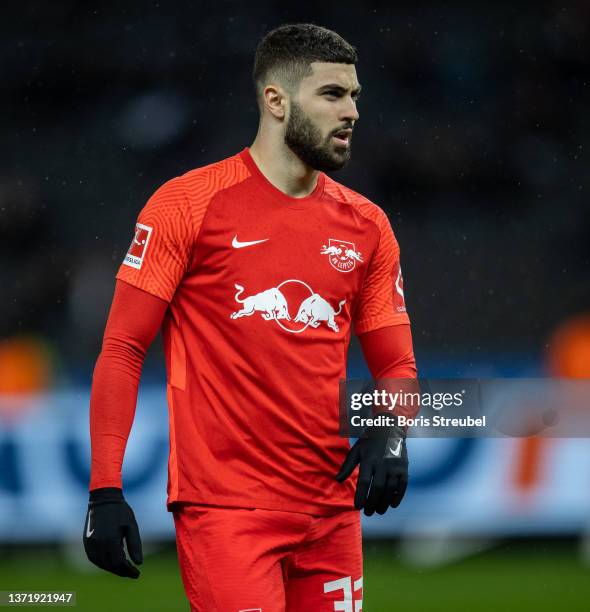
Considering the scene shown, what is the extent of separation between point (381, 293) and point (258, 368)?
0.47 meters

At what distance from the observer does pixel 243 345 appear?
2855 millimetres

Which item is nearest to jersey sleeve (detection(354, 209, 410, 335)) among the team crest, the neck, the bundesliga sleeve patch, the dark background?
the team crest

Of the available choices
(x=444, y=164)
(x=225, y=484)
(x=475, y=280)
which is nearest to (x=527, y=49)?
(x=444, y=164)

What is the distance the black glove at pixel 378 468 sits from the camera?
295 cm

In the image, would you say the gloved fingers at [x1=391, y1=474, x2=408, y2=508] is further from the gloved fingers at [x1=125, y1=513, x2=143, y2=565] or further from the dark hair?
the dark hair

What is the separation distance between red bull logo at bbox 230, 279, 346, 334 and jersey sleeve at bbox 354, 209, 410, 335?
7.5 inches

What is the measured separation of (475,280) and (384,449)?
514 cm

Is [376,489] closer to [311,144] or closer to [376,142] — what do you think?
[311,144]

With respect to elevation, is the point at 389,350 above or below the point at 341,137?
below

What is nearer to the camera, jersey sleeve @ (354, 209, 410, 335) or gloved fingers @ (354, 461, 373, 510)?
gloved fingers @ (354, 461, 373, 510)

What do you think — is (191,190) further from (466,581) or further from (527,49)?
(527,49)

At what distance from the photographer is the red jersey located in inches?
111

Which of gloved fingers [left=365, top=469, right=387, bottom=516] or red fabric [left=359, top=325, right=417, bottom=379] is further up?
red fabric [left=359, top=325, right=417, bottom=379]

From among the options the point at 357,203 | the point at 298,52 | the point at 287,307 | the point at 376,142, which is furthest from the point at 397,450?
the point at 376,142
